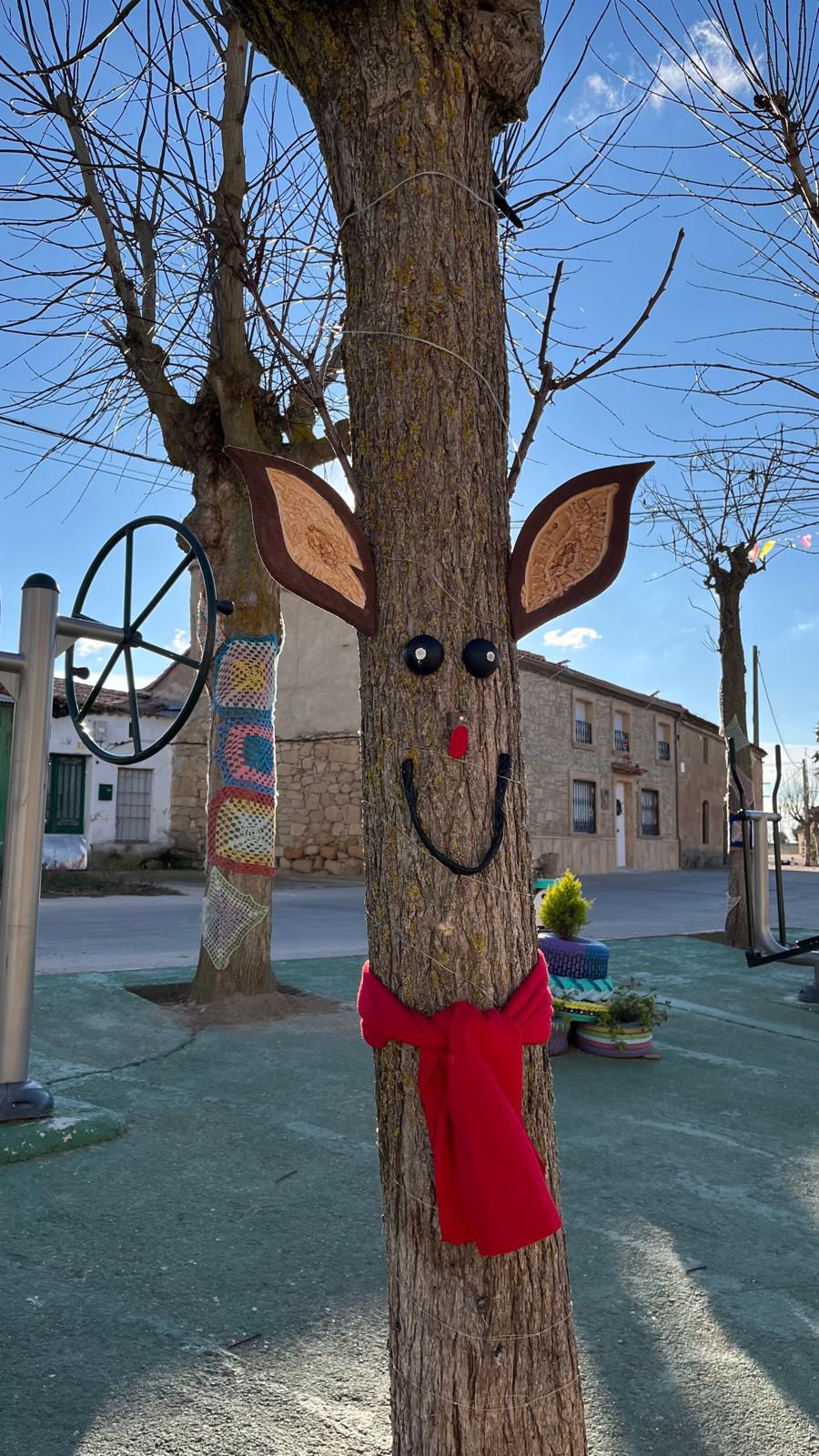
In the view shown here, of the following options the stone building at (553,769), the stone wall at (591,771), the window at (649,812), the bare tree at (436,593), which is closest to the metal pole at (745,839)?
the stone building at (553,769)

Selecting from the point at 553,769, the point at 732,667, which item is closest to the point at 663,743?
the point at 553,769

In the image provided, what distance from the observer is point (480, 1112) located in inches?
60.1

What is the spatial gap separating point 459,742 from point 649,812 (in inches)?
1068

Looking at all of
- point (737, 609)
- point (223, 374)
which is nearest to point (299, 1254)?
point (223, 374)

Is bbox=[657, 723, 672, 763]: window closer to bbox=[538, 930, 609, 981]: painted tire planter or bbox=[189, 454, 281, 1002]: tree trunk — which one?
bbox=[189, 454, 281, 1002]: tree trunk

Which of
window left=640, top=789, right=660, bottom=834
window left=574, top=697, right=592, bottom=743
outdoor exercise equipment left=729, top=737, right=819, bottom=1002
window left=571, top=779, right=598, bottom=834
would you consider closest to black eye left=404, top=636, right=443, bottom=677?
outdoor exercise equipment left=729, top=737, right=819, bottom=1002

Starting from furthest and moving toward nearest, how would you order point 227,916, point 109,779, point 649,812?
point 649,812 → point 109,779 → point 227,916

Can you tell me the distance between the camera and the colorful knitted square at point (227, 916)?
6.27 metres

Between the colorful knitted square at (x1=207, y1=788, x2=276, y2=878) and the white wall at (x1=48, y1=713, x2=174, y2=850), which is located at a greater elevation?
the white wall at (x1=48, y1=713, x2=174, y2=850)

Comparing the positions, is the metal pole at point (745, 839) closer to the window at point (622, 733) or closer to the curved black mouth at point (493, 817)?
the curved black mouth at point (493, 817)

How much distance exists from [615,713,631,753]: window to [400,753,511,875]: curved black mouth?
2475cm

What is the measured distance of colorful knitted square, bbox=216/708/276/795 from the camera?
6.36 meters

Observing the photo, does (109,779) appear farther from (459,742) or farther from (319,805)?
(459,742)

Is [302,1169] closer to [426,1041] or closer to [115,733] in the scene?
[426,1041]
